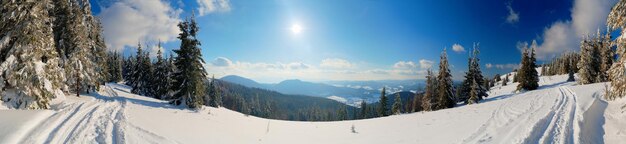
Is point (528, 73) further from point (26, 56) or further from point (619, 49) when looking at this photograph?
point (26, 56)

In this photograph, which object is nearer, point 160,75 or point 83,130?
point 83,130

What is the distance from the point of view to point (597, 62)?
45.9 metres

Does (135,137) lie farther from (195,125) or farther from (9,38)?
(9,38)

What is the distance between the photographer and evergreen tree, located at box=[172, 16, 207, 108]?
26828 mm

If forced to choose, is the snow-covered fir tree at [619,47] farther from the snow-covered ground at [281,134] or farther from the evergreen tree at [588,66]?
the evergreen tree at [588,66]

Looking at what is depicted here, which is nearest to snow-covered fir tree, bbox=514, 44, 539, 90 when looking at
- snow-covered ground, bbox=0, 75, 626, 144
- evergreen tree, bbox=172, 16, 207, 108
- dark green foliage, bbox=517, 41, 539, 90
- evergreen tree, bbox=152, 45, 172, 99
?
dark green foliage, bbox=517, 41, 539, 90

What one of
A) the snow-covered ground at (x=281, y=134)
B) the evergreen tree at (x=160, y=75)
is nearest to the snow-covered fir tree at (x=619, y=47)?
the snow-covered ground at (x=281, y=134)

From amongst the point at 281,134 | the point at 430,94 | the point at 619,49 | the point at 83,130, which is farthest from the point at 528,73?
the point at 83,130

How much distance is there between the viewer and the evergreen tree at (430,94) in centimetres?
4544

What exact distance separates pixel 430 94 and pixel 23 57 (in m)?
43.1

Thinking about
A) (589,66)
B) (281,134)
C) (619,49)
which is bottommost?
(281,134)

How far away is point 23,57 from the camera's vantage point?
18.0 m

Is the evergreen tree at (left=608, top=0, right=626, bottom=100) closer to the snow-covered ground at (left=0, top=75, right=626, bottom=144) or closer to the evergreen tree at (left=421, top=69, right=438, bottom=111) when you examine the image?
the snow-covered ground at (left=0, top=75, right=626, bottom=144)

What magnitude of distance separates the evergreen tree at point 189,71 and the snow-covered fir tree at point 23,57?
9222 millimetres
